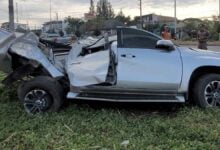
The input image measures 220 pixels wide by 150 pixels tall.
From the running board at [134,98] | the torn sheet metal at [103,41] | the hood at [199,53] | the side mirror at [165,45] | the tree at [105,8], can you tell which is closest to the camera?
the running board at [134,98]

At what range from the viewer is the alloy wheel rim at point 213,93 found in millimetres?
7562

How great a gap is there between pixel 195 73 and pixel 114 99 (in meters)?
1.50

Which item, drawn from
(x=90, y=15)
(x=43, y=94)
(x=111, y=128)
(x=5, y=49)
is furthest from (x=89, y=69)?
(x=90, y=15)

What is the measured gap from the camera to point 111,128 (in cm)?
641

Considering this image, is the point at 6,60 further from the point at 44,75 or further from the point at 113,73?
the point at 113,73

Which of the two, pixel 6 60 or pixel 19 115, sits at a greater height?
pixel 6 60

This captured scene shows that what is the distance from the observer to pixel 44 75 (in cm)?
800

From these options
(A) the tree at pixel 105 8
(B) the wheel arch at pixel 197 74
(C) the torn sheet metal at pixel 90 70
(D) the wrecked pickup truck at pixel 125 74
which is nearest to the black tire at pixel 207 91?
(D) the wrecked pickup truck at pixel 125 74

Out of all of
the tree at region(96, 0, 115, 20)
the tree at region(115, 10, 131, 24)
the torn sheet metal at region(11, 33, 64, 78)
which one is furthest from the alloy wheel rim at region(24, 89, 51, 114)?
the tree at region(96, 0, 115, 20)

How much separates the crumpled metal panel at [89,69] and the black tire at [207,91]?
1.60 m

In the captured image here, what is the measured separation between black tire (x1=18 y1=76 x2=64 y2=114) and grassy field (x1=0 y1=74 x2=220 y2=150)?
0.22 metres

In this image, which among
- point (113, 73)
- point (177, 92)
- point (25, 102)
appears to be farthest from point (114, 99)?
point (25, 102)

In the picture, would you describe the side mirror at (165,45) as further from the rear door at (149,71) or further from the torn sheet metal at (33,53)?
the torn sheet metal at (33,53)

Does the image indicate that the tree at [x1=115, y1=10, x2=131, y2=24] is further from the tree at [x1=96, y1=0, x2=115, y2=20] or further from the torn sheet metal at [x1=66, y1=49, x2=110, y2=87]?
the torn sheet metal at [x1=66, y1=49, x2=110, y2=87]
